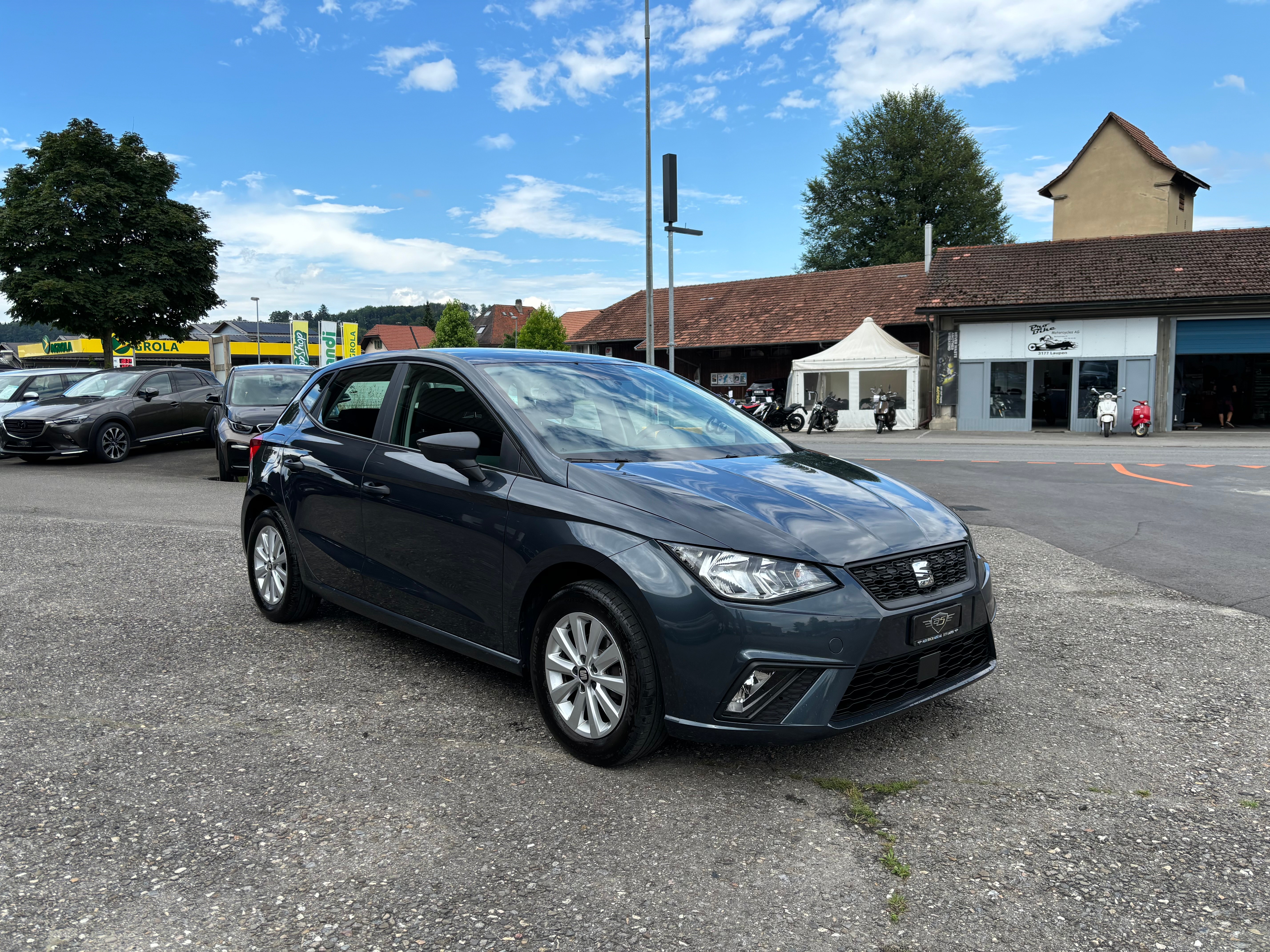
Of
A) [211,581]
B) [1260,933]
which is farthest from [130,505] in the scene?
[1260,933]

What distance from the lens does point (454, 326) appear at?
266ft

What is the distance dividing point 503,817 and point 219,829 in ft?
2.98

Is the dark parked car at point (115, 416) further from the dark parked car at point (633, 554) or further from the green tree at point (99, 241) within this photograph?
the dark parked car at point (633, 554)

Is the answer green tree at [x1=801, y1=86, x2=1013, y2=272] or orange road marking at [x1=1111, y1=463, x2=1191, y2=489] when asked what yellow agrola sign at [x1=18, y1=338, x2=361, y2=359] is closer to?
green tree at [x1=801, y1=86, x2=1013, y2=272]

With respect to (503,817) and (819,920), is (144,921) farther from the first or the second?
(819,920)

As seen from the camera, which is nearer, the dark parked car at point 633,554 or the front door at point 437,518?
the dark parked car at point 633,554

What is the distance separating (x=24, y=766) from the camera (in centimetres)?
349

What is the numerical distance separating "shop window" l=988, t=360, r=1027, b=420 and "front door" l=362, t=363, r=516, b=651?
26551 mm

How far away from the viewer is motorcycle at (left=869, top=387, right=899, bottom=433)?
26984mm

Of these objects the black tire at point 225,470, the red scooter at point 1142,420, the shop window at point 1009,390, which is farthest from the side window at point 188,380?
the red scooter at point 1142,420

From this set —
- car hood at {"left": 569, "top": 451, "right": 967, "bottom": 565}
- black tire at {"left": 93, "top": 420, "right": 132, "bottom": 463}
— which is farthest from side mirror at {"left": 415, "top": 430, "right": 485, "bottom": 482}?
black tire at {"left": 93, "top": 420, "right": 132, "bottom": 463}

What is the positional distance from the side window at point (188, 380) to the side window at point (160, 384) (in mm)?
143

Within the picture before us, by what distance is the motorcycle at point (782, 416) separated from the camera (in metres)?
26.6

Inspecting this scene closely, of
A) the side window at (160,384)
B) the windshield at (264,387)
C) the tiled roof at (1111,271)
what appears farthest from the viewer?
the tiled roof at (1111,271)
